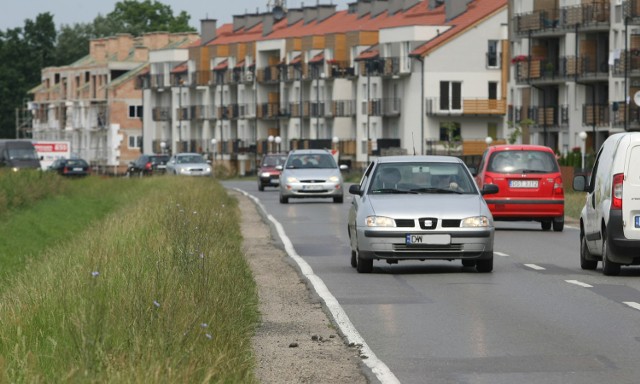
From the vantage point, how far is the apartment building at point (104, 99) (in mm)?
176250

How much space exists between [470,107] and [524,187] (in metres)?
83.6

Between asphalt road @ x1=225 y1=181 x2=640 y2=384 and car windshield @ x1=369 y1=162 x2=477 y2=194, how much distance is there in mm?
1021

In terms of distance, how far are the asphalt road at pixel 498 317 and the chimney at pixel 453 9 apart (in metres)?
97.6

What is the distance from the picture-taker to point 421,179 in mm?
22438

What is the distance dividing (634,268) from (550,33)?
7617 centimetres

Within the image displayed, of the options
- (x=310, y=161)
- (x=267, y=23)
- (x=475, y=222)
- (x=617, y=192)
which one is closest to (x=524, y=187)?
(x=475, y=222)

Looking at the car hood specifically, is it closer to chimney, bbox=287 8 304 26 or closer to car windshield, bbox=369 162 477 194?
car windshield, bbox=369 162 477 194

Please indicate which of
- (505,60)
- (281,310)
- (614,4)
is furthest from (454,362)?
(505,60)

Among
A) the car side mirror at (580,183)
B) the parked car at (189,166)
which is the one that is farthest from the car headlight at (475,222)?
the parked car at (189,166)

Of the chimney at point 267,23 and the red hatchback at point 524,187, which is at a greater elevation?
the chimney at point 267,23

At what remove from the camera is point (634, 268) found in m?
22.5

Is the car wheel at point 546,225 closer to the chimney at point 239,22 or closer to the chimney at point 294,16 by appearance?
the chimney at point 294,16

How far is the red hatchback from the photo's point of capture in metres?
33.6

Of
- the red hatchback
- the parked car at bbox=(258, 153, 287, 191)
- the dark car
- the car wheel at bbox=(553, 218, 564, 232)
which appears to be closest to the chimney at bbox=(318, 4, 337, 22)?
the dark car
